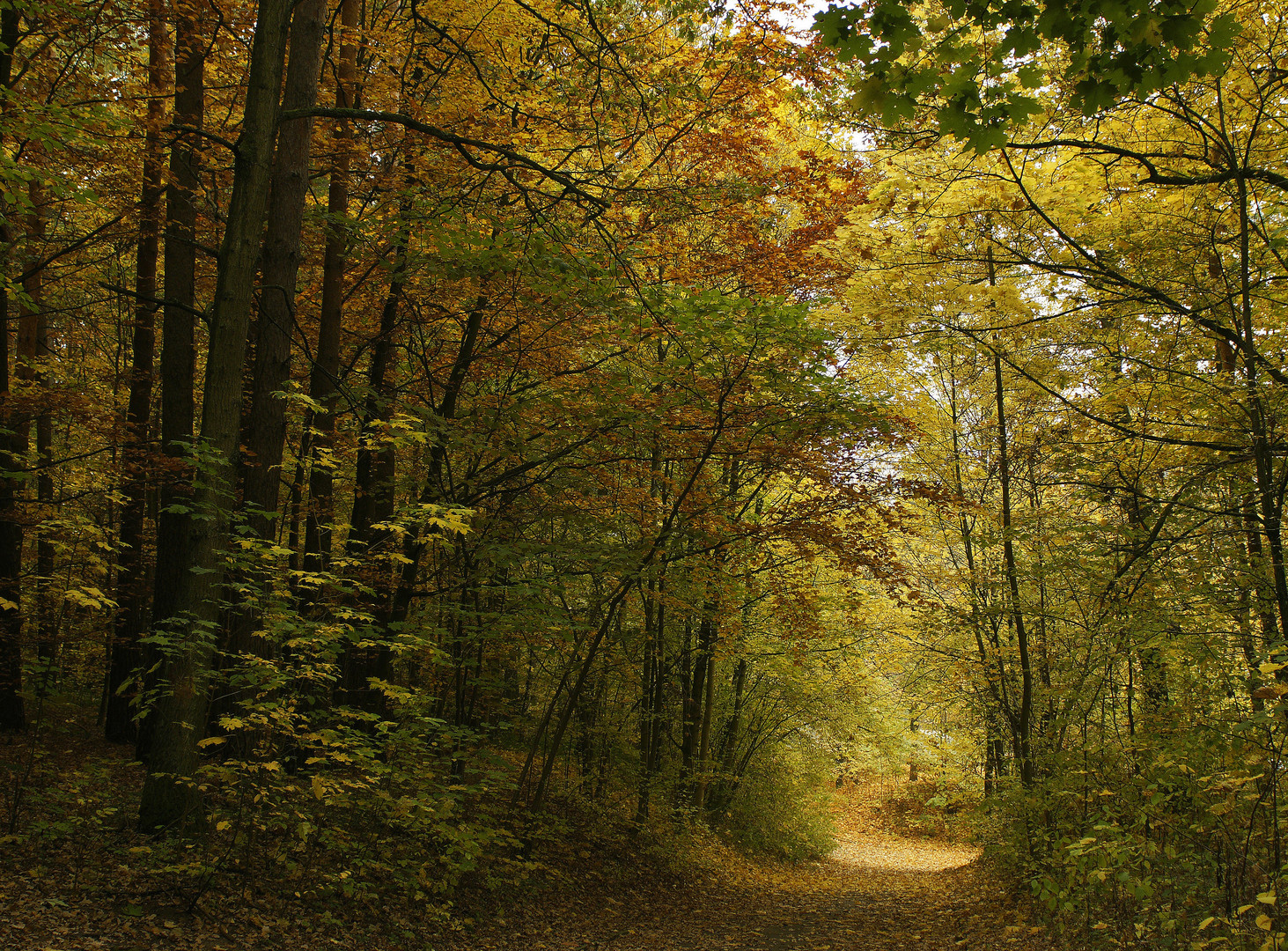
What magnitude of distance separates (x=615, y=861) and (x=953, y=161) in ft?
31.8

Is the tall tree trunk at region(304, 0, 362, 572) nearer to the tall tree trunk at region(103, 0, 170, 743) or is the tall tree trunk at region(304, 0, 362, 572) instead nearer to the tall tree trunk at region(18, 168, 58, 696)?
the tall tree trunk at region(103, 0, 170, 743)

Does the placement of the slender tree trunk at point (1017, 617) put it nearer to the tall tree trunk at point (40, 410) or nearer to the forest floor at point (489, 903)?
the forest floor at point (489, 903)

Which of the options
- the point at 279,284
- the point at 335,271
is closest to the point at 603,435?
the point at 335,271

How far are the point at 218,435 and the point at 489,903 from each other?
5.58 m

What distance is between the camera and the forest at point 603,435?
498cm

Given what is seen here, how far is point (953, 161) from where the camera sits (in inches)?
294

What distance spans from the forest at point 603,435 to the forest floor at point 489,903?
0.19 ft

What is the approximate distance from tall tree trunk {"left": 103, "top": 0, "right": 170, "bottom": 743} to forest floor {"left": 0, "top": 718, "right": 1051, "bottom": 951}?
3.03 feet

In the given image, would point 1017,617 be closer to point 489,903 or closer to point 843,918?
point 843,918

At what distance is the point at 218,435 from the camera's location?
4.93 metres

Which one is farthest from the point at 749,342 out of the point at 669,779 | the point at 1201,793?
the point at 669,779

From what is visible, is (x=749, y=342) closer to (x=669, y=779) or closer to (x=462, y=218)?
(x=462, y=218)

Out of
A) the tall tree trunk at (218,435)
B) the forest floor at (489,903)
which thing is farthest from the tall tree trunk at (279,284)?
the forest floor at (489,903)

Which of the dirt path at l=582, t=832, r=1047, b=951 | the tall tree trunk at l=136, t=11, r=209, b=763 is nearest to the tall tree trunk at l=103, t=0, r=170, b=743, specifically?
the tall tree trunk at l=136, t=11, r=209, b=763
